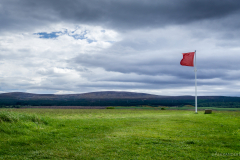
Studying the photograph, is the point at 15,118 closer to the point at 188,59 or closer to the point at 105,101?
the point at 188,59

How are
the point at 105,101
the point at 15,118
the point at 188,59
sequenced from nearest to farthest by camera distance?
the point at 15,118 < the point at 188,59 < the point at 105,101

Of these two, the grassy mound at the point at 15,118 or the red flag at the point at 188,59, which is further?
the red flag at the point at 188,59

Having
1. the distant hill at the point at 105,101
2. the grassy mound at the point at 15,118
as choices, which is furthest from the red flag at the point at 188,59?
the distant hill at the point at 105,101

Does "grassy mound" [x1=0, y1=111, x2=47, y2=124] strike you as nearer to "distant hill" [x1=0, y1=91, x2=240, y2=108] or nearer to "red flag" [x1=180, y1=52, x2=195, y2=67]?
"red flag" [x1=180, y1=52, x2=195, y2=67]

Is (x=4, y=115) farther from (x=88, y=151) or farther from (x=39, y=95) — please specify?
(x=39, y=95)

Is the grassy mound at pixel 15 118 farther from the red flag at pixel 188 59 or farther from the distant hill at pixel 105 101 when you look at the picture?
the distant hill at pixel 105 101

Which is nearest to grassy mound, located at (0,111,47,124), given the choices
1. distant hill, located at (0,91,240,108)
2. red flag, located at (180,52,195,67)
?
red flag, located at (180,52,195,67)

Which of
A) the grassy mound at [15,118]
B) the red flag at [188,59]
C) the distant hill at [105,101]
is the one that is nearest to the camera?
the grassy mound at [15,118]

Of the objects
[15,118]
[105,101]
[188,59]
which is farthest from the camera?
[105,101]

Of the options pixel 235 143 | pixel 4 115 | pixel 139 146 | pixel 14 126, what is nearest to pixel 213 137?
pixel 235 143

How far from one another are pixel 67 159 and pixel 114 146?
2.38 m

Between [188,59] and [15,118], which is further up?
[188,59]

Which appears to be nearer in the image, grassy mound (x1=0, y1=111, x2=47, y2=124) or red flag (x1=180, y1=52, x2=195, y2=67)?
grassy mound (x1=0, y1=111, x2=47, y2=124)

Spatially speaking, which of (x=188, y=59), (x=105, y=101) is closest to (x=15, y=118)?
(x=188, y=59)
